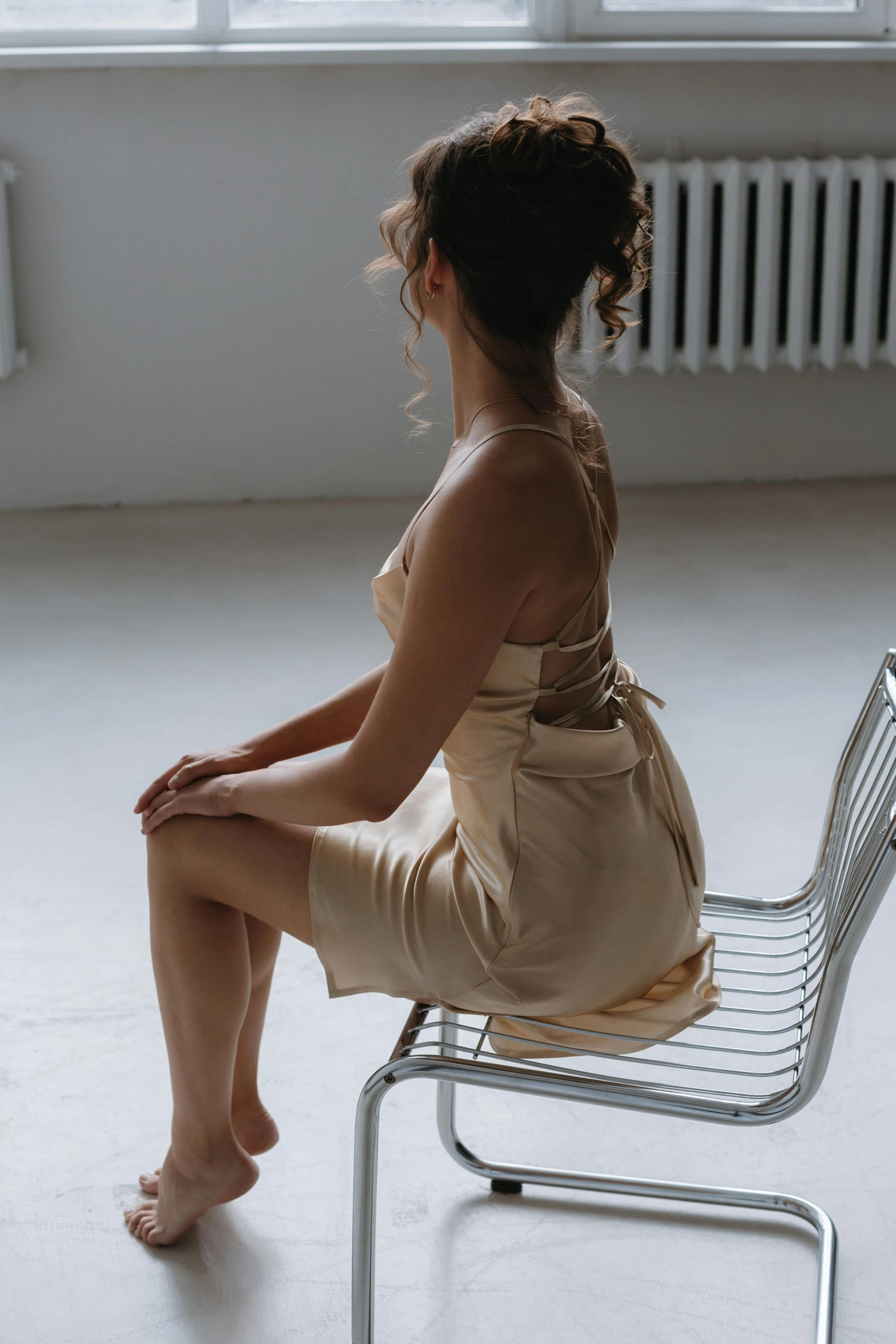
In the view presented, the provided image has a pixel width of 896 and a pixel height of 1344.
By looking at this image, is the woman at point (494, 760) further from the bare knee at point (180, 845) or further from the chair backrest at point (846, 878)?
the chair backrest at point (846, 878)

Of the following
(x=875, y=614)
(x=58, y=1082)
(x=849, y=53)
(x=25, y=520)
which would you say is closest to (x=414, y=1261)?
(x=58, y=1082)

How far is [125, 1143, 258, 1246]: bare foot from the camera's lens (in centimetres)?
141

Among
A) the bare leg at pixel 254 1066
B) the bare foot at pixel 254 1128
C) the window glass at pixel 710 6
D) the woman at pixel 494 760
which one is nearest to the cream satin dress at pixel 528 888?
the woman at pixel 494 760

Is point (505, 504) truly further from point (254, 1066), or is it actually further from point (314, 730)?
point (254, 1066)

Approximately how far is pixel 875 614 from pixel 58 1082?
7.17ft

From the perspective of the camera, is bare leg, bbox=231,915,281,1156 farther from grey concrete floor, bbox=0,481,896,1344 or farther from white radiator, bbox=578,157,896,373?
white radiator, bbox=578,157,896,373

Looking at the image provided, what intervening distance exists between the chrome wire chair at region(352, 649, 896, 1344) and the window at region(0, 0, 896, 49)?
3046 mm

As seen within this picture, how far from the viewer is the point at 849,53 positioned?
3865 mm

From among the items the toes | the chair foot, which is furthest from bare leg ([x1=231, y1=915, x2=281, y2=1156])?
the chair foot

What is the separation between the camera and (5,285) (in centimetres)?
377

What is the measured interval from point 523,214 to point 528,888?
0.54m

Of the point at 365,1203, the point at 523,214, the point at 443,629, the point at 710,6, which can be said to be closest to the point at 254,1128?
the point at 365,1203

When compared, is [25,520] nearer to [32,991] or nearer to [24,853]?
[24,853]

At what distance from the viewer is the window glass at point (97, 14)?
379 cm
